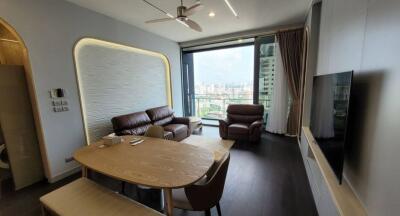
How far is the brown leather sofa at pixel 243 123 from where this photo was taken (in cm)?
400

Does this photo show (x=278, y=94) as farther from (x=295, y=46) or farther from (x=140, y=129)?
(x=140, y=129)

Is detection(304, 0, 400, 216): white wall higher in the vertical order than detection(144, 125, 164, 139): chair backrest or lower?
higher

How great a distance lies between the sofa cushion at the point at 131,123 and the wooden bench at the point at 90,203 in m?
1.85

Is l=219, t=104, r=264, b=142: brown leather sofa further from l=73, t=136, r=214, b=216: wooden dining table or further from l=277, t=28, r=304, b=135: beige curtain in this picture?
l=73, t=136, r=214, b=216: wooden dining table

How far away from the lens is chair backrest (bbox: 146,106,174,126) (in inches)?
170

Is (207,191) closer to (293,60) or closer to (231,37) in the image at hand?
(293,60)

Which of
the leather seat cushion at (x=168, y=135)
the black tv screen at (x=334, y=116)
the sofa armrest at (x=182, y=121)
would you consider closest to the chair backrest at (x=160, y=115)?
the sofa armrest at (x=182, y=121)

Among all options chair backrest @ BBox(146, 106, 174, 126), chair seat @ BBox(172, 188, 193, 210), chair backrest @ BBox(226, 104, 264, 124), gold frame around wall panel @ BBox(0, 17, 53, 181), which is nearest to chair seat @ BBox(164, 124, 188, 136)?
chair backrest @ BBox(146, 106, 174, 126)

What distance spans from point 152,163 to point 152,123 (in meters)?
2.73

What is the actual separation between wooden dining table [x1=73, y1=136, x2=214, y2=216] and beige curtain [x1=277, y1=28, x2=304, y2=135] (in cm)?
341

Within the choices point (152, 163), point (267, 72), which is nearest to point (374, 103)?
point (152, 163)

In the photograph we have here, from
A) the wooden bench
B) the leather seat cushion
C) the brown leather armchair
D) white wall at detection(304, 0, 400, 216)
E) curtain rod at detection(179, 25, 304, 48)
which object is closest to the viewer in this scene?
white wall at detection(304, 0, 400, 216)

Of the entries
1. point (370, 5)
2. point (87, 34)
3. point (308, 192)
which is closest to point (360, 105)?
point (370, 5)

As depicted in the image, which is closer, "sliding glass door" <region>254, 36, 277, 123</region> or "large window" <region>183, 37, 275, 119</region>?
"sliding glass door" <region>254, 36, 277, 123</region>
